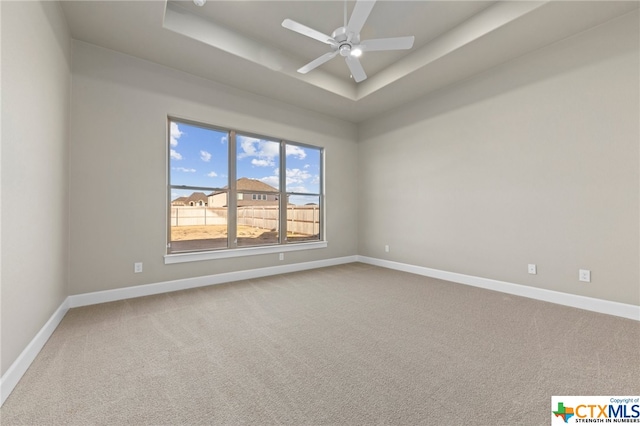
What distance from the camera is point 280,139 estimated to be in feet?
15.4

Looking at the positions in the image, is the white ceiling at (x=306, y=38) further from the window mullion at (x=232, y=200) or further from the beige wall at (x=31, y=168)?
the window mullion at (x=232, y=200)

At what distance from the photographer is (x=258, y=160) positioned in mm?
4527

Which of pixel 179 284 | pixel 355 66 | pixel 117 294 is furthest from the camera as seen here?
pixel 179 284

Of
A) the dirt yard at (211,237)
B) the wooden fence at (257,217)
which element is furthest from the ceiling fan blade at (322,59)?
the dirt yard at (211,237)

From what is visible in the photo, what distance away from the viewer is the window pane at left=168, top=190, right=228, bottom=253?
3.72 m

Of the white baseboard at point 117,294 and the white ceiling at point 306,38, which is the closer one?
the white baseboard at point 117,294

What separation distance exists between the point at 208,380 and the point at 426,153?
4.28 metres

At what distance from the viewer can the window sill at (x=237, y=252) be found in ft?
11.8

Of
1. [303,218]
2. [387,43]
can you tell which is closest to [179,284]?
[303,218]

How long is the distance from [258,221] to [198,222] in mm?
971

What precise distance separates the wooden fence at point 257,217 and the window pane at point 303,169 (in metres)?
0.38

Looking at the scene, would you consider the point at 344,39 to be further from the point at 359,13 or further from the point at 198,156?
the point at 198,156
